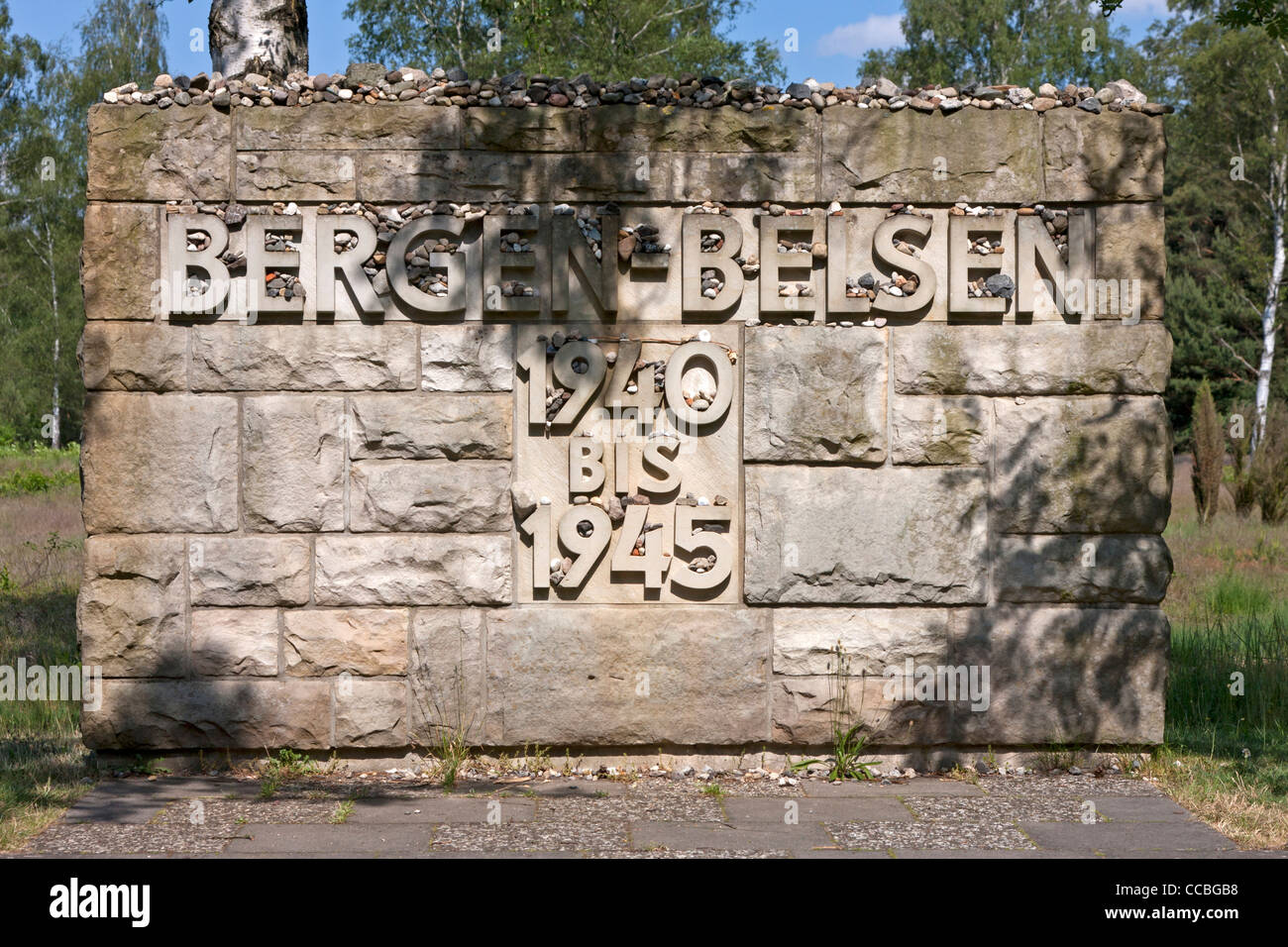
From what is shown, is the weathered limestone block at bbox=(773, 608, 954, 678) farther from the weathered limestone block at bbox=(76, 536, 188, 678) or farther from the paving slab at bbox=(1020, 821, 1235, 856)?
the weathered limestone block at bbox=(76, 536, 188, 678)

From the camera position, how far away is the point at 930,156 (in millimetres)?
5113

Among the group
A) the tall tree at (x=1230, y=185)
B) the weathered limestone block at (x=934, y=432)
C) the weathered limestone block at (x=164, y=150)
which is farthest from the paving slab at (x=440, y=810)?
the tall tree at (x=1230, y=185)

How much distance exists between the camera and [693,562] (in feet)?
16.6

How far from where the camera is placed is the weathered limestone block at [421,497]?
5.00 m

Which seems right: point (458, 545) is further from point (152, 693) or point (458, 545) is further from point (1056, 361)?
point (1056, 361)

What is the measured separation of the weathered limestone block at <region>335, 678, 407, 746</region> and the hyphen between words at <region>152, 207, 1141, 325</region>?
5.13ft

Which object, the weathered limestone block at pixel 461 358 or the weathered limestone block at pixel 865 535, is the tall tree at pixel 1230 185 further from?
the weathered limestone block at pixel 461 358

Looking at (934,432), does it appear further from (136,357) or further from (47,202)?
(47,202)

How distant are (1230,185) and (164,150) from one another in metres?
26.6

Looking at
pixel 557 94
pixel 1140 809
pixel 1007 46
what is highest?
pixel 1007 46

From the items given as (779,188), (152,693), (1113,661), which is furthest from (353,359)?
(1113,661)

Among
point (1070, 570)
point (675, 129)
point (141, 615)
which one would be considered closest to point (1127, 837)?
point (1070, 570)

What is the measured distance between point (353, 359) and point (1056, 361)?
2.98 metres

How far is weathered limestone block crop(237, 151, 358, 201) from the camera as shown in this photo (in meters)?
5.02
